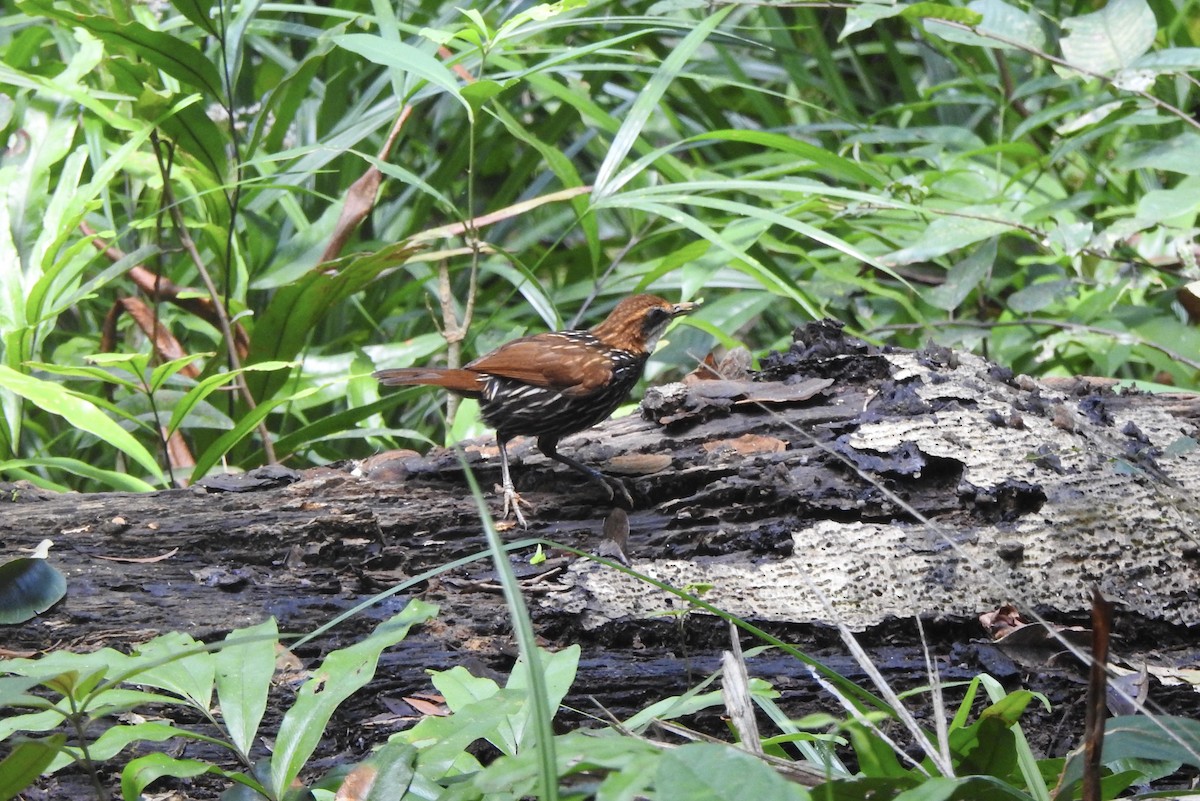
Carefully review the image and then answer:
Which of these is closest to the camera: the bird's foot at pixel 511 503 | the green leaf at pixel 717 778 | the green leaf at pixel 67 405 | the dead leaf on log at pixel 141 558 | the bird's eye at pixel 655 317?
the green leaf at pixel 717 778

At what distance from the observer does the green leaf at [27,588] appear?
2.08 m

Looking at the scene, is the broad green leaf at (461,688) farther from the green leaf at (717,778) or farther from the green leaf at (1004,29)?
the green leaf at (1004,29)

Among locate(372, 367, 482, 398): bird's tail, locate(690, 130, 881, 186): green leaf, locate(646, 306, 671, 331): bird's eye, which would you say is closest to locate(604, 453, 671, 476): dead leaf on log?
locate(372, 367, 482, 398): bird's tail

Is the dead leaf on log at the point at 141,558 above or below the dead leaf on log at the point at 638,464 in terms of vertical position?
above

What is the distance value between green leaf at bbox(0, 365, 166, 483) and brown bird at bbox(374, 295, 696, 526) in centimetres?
73

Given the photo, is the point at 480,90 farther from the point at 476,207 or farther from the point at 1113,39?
the point at 476,207

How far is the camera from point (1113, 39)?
9.72ft

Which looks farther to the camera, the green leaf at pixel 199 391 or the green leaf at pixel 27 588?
the green leaf at pixel 199 391

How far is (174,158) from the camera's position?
147 inches

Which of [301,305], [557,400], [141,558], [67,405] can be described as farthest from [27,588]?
[301,305]

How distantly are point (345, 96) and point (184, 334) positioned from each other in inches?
48.9

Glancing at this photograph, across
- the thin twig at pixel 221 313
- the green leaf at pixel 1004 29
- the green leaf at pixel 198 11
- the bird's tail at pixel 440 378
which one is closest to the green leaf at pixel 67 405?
the thin twig at pixel 221 313

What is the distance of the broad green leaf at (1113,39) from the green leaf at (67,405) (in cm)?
277

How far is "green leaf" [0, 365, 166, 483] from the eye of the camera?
2.78 m
